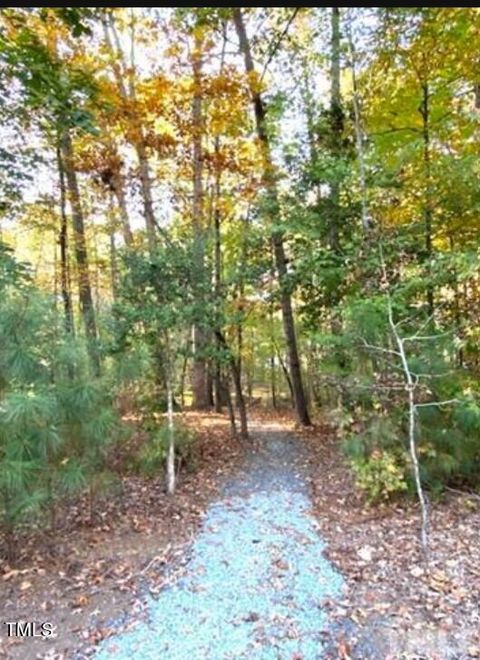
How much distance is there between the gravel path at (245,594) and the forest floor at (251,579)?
0.01 meters

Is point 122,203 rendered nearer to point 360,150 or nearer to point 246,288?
point 246,288

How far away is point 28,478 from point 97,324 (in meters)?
2.69

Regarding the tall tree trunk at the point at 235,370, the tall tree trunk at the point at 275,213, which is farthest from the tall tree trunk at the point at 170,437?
the tall tree trunk at the point at 275,213

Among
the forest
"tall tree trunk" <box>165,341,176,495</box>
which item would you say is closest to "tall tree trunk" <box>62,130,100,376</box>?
the forest

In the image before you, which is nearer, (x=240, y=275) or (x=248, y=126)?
(x=240, y=275)

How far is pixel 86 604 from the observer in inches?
148

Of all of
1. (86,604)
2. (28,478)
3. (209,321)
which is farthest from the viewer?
(209,321)

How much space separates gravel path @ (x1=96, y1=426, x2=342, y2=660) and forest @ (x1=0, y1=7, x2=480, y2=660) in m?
0.05

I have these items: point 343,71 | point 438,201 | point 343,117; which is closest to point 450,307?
point 438,201

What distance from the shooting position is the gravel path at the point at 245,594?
3170mm

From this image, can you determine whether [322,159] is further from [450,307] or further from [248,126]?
[450,307]

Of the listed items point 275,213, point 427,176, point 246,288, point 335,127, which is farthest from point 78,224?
point 427,176

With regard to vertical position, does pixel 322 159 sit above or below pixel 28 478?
above

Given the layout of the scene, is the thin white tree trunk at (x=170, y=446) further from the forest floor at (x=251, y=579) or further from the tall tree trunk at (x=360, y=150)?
the tall tree trunk at (x=360, y=150)
